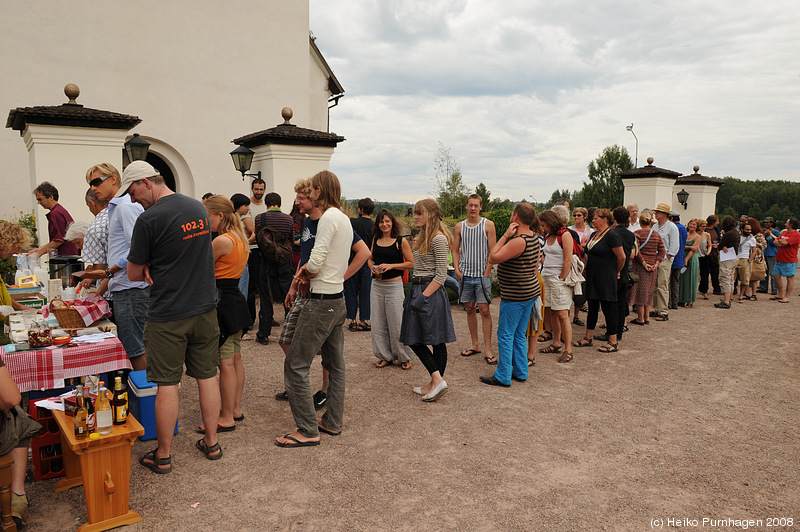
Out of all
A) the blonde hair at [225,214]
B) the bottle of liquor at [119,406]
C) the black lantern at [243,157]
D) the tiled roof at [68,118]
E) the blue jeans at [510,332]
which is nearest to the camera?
the bottle of liquor at [119,406]

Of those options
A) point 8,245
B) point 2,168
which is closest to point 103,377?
point 8,245

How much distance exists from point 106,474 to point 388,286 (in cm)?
360

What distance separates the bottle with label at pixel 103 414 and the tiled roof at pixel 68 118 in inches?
244

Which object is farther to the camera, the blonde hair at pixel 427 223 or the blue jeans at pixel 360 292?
the blue jeans at pixel 360 292

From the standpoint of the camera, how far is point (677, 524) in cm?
310

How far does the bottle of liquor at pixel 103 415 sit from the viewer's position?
9.79 ft

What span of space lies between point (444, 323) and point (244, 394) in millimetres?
2172

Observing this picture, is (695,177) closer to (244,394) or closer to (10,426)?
(244,394)

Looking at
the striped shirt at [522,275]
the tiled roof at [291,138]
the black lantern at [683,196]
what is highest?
the tiled roof at [291,138]

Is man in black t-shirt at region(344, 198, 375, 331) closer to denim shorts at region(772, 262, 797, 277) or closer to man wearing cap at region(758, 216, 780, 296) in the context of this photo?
denim shorts at region(772, 262, 797, 277)

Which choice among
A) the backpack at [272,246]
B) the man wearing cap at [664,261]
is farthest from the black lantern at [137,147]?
the man wearing cap at [664,261]

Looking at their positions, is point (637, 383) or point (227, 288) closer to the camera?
point (227, 288)

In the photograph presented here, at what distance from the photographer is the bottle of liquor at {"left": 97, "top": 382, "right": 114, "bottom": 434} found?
298cm

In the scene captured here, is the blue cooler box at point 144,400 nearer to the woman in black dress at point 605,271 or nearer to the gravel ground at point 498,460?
the gravel ground at point 498,460
